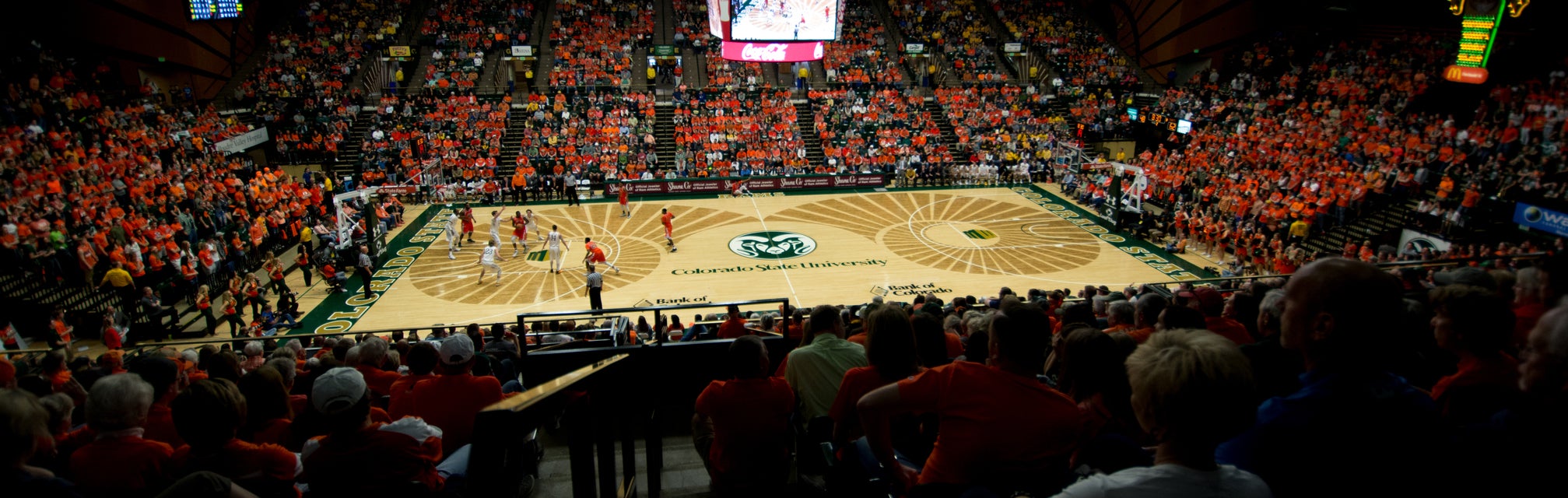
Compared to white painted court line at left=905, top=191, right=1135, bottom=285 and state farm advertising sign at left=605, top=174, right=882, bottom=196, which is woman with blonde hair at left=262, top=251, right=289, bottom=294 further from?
white painted court line at left=905, top=191, right=1135, bottom=285

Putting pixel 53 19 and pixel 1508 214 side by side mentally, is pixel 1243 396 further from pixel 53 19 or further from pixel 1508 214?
pixel 53 19

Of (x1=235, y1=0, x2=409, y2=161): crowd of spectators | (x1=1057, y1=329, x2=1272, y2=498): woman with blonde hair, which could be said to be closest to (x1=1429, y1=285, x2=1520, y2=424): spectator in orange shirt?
(x1=1057, y1=329, x2=1272, y2=498): woman with blonde hair

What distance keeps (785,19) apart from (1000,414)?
81.3 feet

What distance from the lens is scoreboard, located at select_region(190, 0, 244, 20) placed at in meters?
25.2

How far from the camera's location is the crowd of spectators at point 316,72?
2916 centimetres

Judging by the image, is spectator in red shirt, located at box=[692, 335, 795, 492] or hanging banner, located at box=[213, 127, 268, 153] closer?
spectator in red shirt, located at box=[692, 335, 795, 492]

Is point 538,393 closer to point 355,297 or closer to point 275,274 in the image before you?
point 275,274

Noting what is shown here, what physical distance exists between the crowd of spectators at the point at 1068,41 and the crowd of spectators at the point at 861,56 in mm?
7497

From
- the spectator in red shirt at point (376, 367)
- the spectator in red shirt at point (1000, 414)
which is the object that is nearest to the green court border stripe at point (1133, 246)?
the spectator in red shirt at point (1000, 414)

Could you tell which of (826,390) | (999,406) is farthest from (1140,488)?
(826,390)

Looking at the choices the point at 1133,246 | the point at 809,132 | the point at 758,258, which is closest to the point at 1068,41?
the point at 809,132

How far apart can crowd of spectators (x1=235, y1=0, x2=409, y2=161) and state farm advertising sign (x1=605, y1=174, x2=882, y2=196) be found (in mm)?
11758

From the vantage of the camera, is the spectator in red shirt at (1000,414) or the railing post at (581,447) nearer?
the spectator in red shirt at (1000,414)

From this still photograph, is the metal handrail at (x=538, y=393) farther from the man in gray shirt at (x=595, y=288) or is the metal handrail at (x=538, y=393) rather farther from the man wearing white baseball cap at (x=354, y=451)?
the man in gray shirt at (x=595, y=288)
